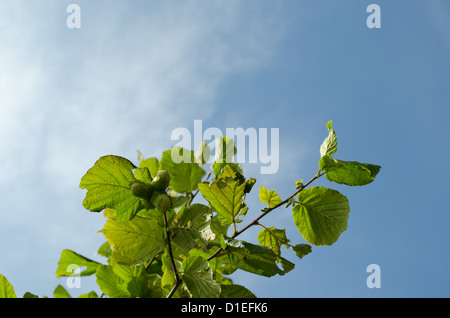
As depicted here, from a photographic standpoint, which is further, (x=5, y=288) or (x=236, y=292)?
(x=236, y=292)

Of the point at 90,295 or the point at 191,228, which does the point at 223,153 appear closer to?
the point at 191,228

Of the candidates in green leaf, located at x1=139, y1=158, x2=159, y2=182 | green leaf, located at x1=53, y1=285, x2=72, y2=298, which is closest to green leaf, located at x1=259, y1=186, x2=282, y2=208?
green leaf, located at x1=139, y1=158, x2=159, y2=182

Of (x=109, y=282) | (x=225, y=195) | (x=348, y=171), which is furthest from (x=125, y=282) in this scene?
(x=348, y=171)

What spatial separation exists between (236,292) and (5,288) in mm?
569

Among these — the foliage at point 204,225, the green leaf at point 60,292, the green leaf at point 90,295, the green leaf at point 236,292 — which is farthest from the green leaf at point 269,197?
the green leaf at point 60,292

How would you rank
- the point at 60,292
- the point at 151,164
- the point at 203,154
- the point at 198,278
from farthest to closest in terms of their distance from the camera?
the point at 203,154, the point at 151,164, the point at 60,292, the point at 198,278

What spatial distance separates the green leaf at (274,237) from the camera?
1195 mm

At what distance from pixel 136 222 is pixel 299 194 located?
0.46 meters

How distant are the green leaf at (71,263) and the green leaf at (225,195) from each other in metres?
0.50

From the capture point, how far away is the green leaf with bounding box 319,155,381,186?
3.54 ft

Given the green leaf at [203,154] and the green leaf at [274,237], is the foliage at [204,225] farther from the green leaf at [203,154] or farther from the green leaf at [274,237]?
the green leaf at [203,154]

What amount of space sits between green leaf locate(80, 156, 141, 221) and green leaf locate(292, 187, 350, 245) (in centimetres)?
46

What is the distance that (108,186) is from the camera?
1007mm
